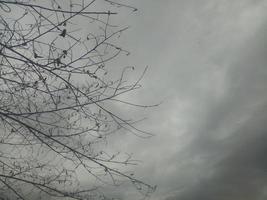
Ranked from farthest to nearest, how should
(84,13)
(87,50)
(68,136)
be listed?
(68,136) < (87,50) < (84,13)

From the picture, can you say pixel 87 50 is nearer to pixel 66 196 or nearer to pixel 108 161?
pixel 108 161

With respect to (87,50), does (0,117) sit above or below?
below

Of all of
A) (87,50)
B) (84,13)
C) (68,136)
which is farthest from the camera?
(68,136)

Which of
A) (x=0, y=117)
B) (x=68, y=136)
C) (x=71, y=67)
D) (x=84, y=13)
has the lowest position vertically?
(x=68, y=136)

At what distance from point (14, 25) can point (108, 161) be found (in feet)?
6.25

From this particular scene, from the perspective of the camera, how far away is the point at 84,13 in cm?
353

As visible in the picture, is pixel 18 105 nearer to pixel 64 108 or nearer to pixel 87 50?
pixel 64 108

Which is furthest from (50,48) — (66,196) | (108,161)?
(66,196)

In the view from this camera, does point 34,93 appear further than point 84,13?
Yes

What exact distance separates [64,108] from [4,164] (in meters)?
1.11

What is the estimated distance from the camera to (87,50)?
12.3ft

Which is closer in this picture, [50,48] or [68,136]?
[50,48]

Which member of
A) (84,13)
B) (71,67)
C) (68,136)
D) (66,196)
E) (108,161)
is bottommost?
(66,196)

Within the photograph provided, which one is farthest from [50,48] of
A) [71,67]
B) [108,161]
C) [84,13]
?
[108,161]
